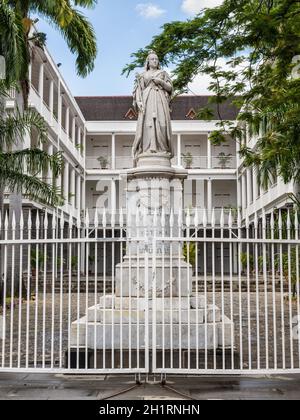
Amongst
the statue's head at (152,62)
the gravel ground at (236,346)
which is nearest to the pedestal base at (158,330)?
the gravel ground at (236,346)

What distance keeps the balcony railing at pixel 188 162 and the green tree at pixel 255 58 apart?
79.8ft

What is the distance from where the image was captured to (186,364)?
19.9 feet

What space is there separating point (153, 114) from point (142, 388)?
3.84 metres

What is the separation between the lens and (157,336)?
20.3ft

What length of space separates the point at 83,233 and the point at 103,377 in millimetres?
1648

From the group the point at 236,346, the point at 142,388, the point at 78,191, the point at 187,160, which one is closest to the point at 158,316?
the point at 142,388

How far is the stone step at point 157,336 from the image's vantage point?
6125mm

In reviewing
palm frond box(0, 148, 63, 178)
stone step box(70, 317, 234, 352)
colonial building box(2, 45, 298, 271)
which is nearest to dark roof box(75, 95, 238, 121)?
colonial building box(2, 45, 298, 271)

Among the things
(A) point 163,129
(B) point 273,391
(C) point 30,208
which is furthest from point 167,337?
(C) point 30,208

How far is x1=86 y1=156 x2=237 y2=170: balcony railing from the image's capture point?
116ft

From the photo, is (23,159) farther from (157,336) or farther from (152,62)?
(157,336)

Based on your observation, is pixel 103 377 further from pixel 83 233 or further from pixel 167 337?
pixel 83 233

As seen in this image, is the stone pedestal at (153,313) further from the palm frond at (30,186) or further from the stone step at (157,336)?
the palm frond at (30,186)

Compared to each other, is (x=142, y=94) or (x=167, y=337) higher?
(x=142, y=94)
